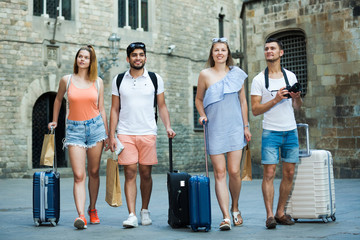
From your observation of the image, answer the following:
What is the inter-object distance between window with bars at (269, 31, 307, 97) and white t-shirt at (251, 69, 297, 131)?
27.1 feet

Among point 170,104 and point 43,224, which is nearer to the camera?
point 43,224

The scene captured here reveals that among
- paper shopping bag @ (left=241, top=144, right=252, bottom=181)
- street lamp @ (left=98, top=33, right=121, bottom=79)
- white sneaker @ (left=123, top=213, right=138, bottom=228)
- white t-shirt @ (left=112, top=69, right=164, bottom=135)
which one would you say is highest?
street lamp @ (left=98, top=33, right=121, bottom=79)

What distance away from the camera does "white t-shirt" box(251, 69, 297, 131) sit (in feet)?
19.5

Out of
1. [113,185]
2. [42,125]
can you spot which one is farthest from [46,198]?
[42,125]

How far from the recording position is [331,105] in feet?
44.7

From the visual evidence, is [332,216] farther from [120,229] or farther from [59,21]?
[59,21]

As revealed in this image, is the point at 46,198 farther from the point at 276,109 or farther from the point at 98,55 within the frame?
the point at 98,55

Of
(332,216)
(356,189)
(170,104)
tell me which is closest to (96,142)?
(332,216)

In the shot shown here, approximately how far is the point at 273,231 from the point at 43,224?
257 cm

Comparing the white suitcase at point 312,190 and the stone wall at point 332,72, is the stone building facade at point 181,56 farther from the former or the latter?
the white suitcase at point 312,190

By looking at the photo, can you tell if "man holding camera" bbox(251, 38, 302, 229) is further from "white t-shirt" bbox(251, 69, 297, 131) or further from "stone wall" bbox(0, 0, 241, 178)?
"stone wall" bbox(0, 0, 241, 178)

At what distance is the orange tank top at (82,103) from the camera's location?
6.16 metres

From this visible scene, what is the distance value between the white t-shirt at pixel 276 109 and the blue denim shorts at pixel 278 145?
0.06 meters

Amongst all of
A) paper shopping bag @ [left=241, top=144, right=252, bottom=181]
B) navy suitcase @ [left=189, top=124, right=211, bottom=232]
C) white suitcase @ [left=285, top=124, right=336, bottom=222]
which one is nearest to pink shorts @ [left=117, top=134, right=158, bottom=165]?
navy suitcase @ [left=189, top=124, right=211, bottom=232]
